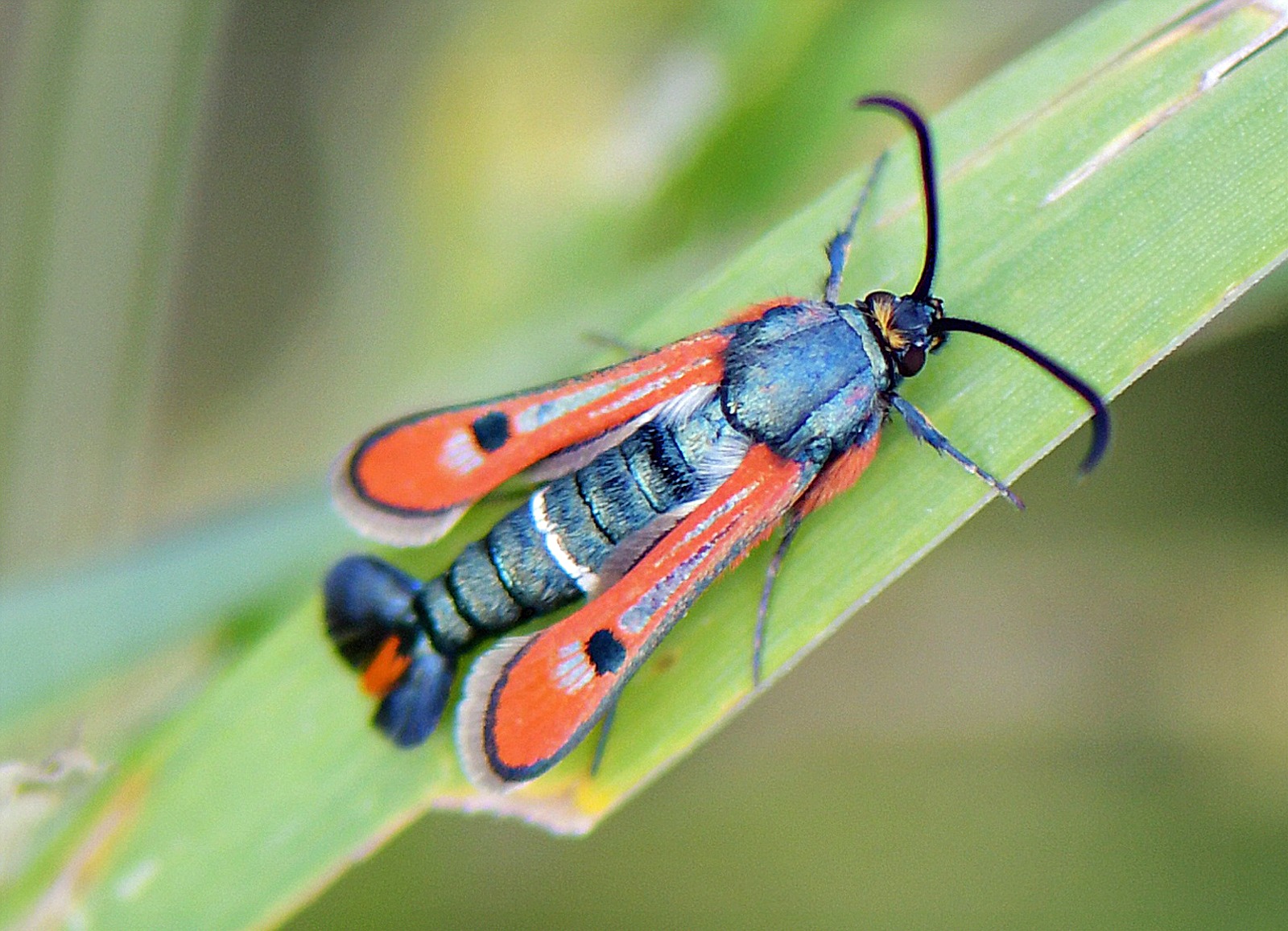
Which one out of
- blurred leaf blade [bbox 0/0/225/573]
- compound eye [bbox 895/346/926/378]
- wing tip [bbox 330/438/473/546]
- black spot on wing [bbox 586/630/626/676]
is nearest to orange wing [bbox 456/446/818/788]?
black spot on wing [bbox 586/630/626/676]

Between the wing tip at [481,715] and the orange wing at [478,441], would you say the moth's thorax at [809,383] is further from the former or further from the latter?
the wing tip at [481,715]

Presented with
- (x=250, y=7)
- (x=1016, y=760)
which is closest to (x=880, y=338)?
(x=1016, y=760)

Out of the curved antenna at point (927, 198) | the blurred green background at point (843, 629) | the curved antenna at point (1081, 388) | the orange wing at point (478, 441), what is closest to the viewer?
the curved antenna at point (1081, 388)

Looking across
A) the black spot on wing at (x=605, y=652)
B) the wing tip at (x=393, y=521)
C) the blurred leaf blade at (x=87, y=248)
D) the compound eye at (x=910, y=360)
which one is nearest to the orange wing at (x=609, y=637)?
the black spot on wing at (x=605, y=652)

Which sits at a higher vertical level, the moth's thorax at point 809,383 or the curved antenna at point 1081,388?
the moth's thorax at point 809,383

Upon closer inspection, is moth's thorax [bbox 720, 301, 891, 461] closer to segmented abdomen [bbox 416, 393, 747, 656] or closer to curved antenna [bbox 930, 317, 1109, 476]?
segmented abdomen [bbox 416, 393, 747, 656]

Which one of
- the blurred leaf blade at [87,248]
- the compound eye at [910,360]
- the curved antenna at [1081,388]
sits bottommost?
the curved antenna at [1081,388]

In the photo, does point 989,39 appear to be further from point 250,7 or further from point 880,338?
point 250,7
